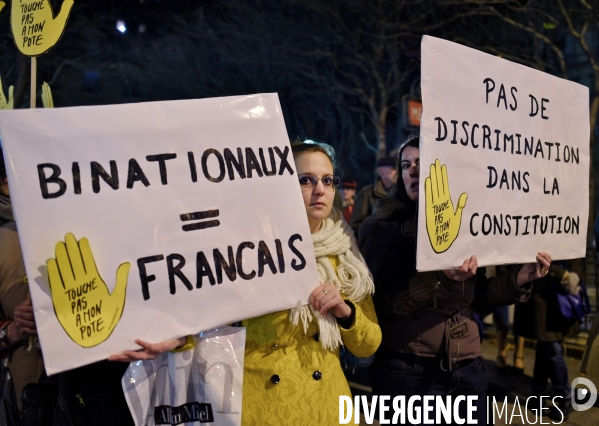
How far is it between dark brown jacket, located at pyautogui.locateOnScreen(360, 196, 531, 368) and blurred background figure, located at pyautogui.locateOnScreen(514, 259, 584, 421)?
2393mm

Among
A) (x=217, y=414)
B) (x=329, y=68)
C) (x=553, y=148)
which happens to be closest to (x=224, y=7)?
(x=329, y=68)

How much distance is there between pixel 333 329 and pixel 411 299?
1.71 feet

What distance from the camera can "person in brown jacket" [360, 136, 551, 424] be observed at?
249cm

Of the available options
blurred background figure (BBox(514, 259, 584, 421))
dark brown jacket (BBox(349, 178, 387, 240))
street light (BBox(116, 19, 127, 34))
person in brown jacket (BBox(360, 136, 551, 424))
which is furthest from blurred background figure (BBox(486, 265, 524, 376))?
street light (BBox(116, 19, 127, 34))

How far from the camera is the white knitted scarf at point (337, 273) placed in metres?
2.08

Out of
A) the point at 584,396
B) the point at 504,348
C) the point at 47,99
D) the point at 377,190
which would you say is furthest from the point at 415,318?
the point at 504,348

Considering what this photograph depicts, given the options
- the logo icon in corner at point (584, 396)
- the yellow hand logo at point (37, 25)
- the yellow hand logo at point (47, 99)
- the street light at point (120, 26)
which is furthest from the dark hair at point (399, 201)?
the street light at point (120, 26)

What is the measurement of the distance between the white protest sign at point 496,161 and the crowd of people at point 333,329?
165 millimetres

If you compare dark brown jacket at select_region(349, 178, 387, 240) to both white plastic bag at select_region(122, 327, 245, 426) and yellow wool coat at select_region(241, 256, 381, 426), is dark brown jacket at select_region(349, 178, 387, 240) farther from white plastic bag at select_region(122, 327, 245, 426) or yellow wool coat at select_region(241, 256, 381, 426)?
white plastic bag at select_region(122, 327, 245, 426)

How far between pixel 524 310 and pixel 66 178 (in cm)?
428

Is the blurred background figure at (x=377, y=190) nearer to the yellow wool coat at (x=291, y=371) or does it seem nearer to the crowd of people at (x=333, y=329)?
the crowd of people at (x=333, y=329)

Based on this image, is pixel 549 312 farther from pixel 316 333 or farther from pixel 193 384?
pixel 193 384

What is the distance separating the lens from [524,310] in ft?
16.1

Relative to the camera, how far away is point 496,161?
2469 millimetres
